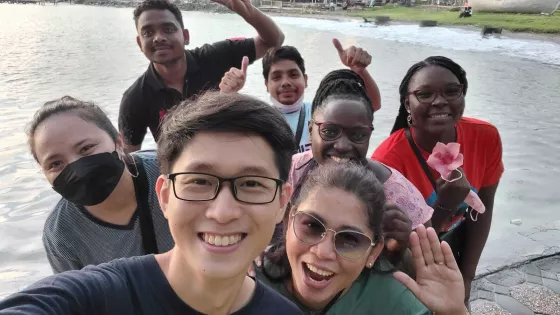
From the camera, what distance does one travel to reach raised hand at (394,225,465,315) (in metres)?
1.94

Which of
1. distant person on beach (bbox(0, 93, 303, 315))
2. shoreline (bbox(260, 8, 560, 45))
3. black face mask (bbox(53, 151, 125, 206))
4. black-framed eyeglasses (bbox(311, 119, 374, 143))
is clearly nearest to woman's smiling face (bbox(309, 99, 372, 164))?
black-framed eyeglasses (bbox(311, 119, 374, 143))

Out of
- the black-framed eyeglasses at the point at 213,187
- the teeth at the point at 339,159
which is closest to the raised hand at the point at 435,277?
the teeth at the point at 339,159

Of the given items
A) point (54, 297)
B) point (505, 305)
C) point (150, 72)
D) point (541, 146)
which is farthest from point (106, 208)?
point (541, 146)

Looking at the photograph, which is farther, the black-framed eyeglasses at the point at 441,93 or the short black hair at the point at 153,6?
the short black hair at the point at 153,6

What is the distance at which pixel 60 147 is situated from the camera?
7.22ft

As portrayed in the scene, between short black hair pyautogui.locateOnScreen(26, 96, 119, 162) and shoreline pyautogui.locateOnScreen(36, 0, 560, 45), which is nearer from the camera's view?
short black hair pyautogui.locateOnScreen(26, 96, 119, 162)

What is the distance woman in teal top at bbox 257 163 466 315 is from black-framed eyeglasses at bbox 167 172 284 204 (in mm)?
585

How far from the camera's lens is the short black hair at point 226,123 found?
155cm

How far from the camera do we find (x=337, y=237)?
6.68ft

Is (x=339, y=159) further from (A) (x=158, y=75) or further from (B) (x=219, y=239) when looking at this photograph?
(A) (x=158, y=75)

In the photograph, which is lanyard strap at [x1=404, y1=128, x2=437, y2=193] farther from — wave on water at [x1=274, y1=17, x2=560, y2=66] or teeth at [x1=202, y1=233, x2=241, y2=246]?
wave on water at [x1=274, y1=17, x2=560, y2=66]

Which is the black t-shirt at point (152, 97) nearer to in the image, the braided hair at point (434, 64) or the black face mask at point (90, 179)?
the black face mask at point (90, 179)

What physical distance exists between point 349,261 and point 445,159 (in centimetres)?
101

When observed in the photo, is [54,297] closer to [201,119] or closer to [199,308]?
[199,308]
